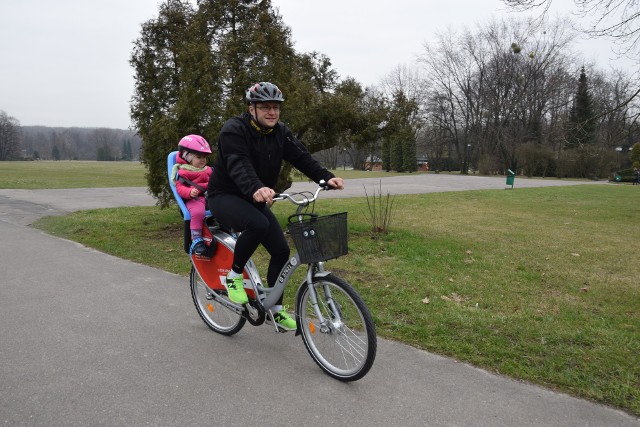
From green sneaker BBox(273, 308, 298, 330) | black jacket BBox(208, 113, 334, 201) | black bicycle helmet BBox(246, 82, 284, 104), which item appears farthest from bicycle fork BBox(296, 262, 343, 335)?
black bicycle helmet BBox(246, 82, 284, 104)

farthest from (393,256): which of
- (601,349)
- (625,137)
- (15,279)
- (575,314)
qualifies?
(625,137)

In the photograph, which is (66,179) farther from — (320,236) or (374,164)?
(374,164)

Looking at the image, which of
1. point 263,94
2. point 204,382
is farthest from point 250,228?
point 204,382

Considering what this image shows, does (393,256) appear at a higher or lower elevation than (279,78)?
lower

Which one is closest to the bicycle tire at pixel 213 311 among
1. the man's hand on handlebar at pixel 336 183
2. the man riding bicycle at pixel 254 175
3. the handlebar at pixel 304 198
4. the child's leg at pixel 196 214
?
the man riding bicycle at pixel 254 175

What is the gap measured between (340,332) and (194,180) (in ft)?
7.12

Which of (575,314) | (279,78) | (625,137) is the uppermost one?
(279,78)

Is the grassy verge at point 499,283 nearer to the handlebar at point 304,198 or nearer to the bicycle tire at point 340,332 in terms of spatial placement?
the bicycle tire at point 340,332

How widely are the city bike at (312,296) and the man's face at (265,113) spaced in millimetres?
574

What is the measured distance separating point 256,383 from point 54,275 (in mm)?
4260

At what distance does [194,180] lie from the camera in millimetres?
4539

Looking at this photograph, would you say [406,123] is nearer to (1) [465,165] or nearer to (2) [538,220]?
(2) [538,220]

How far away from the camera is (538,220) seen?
12672mm

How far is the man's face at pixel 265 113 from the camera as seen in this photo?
347 cm
